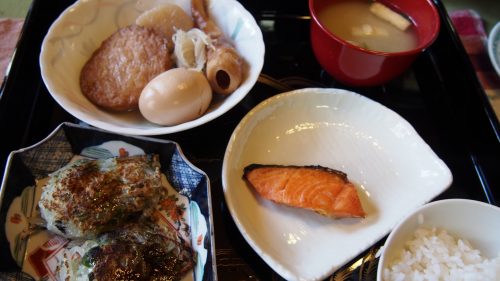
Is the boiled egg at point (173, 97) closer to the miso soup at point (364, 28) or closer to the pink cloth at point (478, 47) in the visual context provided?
the miso soup at point (364, 28)

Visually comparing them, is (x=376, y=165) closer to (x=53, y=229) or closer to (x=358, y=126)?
(x=358, y=126)

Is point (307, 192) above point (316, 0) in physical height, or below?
below

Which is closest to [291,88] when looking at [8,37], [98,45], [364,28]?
[364,28]

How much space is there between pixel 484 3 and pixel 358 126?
3.18 ft

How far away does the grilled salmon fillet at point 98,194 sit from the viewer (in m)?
0.91

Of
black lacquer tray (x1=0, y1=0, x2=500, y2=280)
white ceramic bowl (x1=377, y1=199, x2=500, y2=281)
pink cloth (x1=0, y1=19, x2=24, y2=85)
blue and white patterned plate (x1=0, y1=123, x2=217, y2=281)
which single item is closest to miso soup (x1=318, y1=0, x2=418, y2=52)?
black lacquer tray (x1=0, y1=0, x2=500, y2=280)

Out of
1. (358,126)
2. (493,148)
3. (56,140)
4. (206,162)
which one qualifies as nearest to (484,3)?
(493,148)

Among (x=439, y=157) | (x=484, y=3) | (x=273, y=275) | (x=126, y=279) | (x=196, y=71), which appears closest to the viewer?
(x=126, y=279)

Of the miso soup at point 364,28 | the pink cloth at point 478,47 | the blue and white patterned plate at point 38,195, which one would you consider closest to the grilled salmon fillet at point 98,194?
the blue and white patterned plate at point 38,195

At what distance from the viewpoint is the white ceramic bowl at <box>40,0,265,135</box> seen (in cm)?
103

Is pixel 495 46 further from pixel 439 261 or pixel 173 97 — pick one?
pixel 173 97

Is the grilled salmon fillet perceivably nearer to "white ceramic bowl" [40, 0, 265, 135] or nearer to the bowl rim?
"white ceramic bowl" [40, 0, 265, 135]

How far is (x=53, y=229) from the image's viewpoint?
0.92 metres

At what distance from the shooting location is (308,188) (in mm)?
1014
